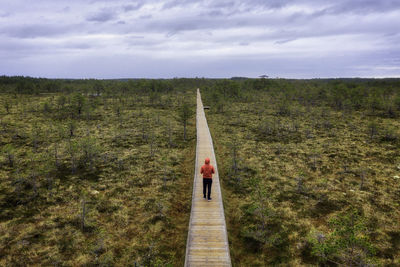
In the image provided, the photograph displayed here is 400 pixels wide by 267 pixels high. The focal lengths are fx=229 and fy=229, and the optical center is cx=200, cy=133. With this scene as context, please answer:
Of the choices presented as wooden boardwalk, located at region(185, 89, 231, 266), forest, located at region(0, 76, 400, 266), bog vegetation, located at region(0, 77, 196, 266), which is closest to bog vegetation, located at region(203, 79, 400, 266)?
forest, located at region(0, 76, 400, 266)

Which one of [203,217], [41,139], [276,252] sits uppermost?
[41,139]

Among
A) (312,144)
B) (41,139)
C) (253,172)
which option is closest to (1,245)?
(253,172)

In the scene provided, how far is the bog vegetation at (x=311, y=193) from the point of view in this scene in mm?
9430

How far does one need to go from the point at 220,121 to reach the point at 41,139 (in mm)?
24031

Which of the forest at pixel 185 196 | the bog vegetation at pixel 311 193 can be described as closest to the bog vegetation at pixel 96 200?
the forest at pixel 185 196

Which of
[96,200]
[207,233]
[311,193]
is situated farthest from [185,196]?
[311,193]

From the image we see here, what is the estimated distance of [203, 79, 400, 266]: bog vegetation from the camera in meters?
9.43

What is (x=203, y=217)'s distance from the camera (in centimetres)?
1145

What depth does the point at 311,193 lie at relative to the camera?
1481 centimetres

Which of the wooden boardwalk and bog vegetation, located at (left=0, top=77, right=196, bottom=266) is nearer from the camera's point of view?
the wooden boardwalk

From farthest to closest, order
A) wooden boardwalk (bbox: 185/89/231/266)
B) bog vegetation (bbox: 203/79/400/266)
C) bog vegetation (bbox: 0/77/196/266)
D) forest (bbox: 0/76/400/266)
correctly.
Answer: bog vegetation (bbox: 0/77/196/266) < forest (bbox: 0/76/400/266) < bog vegetation (bbox: 203/79/400/266) < wooden boardwalk (bbox: 185/89/231/266)

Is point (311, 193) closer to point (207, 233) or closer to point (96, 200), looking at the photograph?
point (207, 233)

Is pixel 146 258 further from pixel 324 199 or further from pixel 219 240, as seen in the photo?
pixel 324 199

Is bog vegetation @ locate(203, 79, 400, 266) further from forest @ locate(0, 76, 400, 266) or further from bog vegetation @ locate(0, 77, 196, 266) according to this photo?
bog vegetation @ locate(0, 77, 196, 266)
